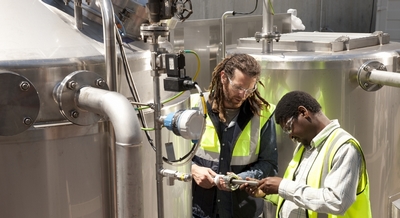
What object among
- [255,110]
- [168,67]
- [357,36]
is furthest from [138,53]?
[357,36]

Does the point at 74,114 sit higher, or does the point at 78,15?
the point at 78,15

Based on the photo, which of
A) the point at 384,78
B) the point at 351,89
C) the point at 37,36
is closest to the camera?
the point at 37,36

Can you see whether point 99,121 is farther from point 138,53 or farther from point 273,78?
point 273,78

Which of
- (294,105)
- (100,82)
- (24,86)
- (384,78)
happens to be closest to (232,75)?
(294,105)

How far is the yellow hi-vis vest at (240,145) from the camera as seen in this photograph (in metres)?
2.66

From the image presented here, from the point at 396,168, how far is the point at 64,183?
7.08 ft

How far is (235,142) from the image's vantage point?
265 cm

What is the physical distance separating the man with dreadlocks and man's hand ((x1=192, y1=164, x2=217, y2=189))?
0.6 inches

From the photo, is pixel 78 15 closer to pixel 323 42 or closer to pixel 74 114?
pixel 74 114

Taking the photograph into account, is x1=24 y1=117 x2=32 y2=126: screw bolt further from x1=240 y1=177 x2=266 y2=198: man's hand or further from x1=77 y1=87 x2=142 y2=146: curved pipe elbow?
x1=240 y1=177 x2=266 y2=198: man's hand

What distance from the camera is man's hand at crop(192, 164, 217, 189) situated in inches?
99.7

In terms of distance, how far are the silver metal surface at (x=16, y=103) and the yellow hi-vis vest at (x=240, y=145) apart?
43.3 inches

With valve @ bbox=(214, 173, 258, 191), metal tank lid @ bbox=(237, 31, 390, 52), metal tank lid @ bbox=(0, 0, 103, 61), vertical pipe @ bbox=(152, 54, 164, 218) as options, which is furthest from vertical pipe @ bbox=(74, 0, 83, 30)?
metal tank lid @ bbox=(237, 31, 390, 52)

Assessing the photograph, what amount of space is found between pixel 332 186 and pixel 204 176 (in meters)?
0.58
